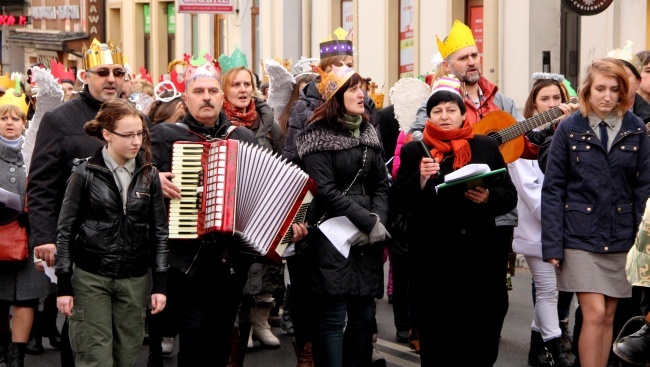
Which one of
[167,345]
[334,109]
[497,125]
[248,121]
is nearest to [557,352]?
[497,125]

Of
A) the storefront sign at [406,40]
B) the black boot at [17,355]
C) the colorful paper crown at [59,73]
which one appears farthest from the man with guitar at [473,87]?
the storefront sign at [406,40]

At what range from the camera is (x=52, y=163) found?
8.16 m

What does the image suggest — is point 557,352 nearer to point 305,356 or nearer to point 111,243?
point 305,356

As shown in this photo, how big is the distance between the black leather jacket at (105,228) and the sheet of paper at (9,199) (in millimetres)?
2157

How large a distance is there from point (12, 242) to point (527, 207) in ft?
11.8

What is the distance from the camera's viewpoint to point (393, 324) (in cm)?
1152

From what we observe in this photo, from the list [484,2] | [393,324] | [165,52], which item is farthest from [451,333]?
[165,52]

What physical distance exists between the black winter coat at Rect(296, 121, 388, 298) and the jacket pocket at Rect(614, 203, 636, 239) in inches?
54.7

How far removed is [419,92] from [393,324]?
1925 millimetres

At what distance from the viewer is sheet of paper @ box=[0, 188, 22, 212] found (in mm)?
9469

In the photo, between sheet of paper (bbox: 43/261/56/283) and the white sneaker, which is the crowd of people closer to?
sheet of paper (bbox: 43/261/56/283)

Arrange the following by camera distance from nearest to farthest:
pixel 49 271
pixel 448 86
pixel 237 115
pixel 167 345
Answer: pixel 49 271
pixel 448 86
pixel 237 115
pixel 167 345

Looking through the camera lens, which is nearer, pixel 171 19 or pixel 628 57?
pixel 628 57

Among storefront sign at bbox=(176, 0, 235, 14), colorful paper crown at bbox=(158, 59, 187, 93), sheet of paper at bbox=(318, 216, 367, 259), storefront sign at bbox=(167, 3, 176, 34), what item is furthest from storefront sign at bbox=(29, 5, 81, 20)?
sheet of paper at bbox=(318, 216, 367, 259)
